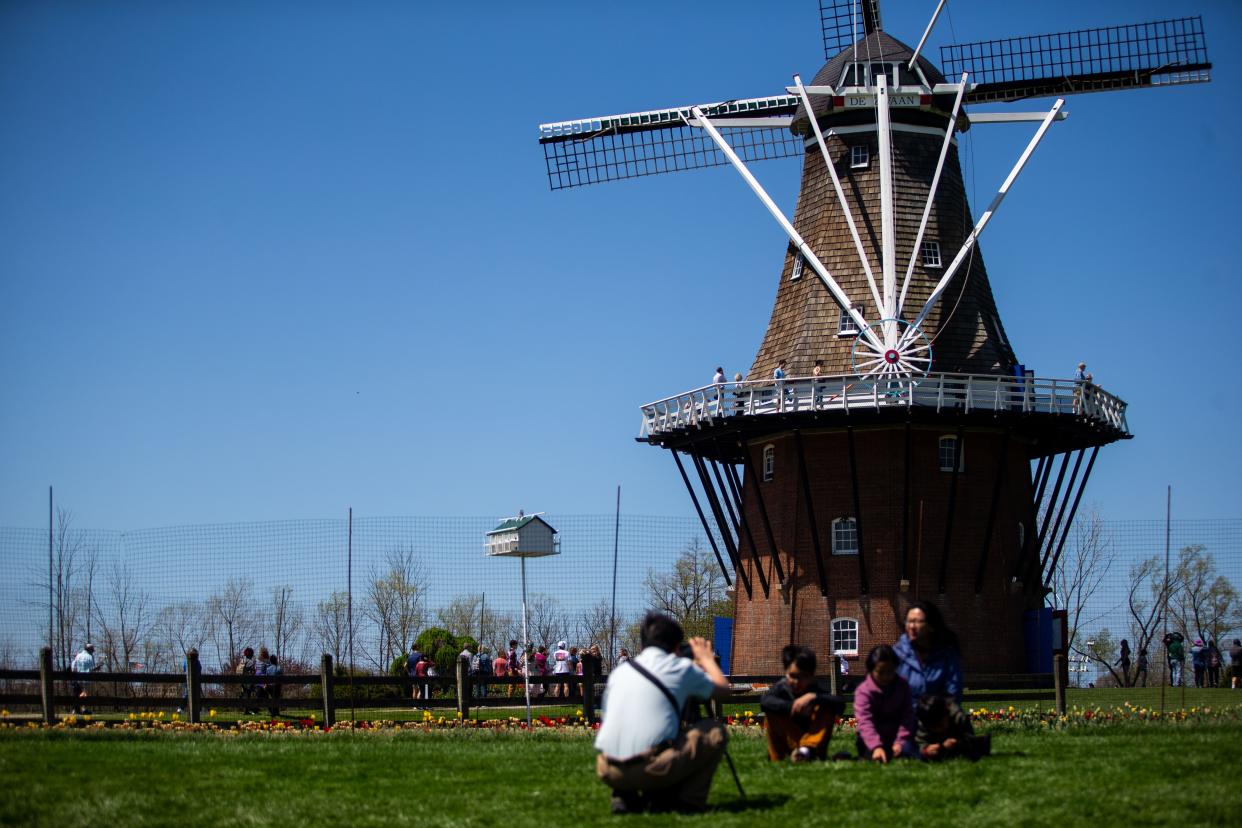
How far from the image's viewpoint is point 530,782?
455 inches

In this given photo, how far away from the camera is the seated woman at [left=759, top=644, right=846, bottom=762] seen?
12320 mm

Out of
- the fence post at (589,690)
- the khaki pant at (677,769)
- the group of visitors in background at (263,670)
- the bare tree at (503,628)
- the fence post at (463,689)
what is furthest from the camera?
the bare tree at (503,628)

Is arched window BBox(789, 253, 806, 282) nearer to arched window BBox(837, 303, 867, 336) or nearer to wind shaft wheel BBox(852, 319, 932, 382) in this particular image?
arched window BBox(837, 303, 867, 336)

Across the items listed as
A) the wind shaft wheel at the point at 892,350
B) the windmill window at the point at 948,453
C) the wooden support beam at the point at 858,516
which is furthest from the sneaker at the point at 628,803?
the windmill window at the point at 948,453

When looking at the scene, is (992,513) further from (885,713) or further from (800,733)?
(885,713)

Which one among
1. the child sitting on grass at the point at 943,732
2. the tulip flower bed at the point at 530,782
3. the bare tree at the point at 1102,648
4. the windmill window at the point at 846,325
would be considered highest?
the windmill window at the point at 846,325

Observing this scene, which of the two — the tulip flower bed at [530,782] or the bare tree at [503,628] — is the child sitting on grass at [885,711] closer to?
the tulip flower bed at [530,782]

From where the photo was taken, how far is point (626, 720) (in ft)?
31.6

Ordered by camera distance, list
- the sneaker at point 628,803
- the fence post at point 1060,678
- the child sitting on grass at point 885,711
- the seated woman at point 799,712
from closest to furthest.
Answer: the sneaker at point 628,803, the child sitting on grass at point 885,711, the seated woman at point 799,712, the fence post at point 1060,678

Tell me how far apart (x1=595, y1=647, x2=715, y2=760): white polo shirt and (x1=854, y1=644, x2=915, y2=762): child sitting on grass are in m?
2.44

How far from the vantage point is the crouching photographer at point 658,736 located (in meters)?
9.59

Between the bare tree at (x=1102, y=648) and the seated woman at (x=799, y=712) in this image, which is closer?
the seated woman at (x=799, y=712)

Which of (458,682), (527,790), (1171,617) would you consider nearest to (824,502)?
(458,682)

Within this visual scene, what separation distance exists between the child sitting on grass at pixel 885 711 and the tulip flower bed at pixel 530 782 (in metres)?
0.29
